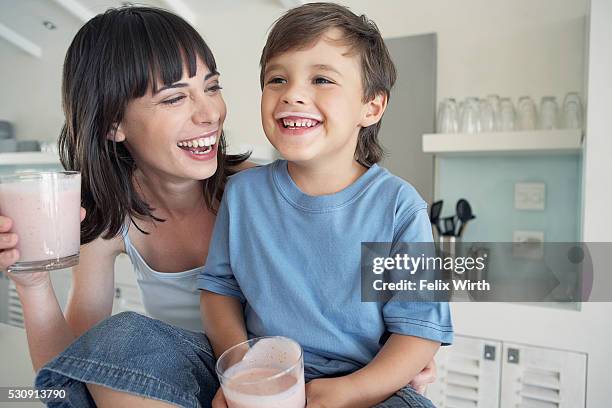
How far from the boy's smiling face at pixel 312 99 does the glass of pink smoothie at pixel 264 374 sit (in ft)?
1.27

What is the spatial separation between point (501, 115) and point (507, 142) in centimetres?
24

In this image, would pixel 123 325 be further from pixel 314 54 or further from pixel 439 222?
pixel 439 222

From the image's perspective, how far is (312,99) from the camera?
98cm

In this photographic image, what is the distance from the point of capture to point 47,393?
0.83 meters

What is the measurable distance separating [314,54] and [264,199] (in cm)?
34

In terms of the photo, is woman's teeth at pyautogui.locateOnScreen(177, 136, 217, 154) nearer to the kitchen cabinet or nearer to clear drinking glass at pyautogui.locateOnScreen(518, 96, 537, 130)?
the kitchen cabinet

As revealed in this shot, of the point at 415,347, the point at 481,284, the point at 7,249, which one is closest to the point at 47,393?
the point at 7,249

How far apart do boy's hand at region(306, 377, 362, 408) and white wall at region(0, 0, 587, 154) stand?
92.1 inches

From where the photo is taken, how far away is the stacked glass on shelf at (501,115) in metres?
2.53

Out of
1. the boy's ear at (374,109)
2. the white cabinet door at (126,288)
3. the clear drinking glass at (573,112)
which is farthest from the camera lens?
the white cabinet door at (126,288)

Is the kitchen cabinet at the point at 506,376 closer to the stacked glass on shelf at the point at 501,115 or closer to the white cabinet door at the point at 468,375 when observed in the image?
the white cabinet door at the point at 468,375

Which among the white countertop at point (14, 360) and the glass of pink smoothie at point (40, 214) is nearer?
the glass of pink smoothie at point (40, 214)

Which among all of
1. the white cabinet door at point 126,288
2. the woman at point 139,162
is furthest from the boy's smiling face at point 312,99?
the white cabinet door at point 126,288

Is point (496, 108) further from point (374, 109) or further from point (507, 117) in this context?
point (374, 109)
